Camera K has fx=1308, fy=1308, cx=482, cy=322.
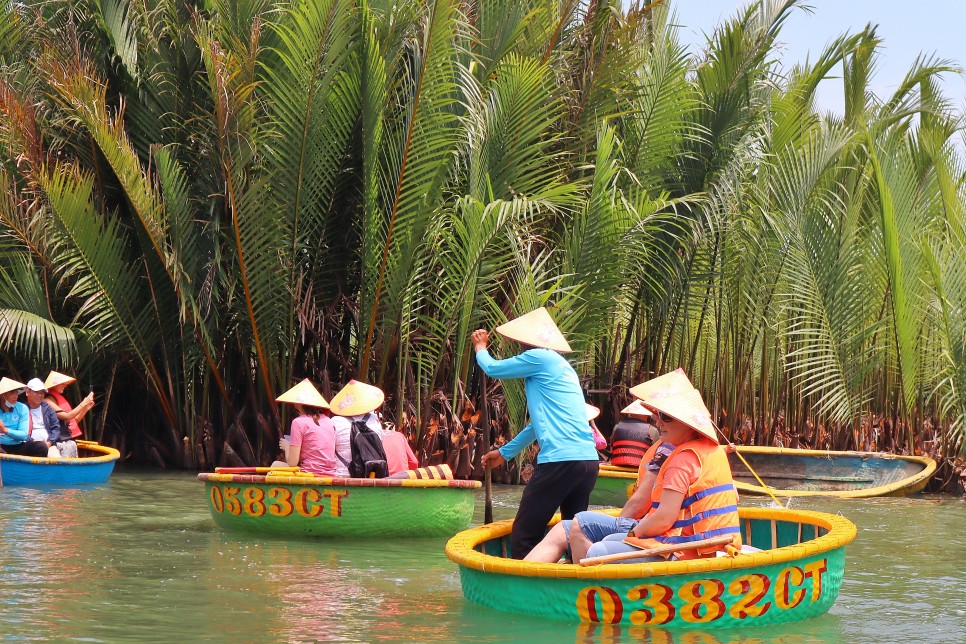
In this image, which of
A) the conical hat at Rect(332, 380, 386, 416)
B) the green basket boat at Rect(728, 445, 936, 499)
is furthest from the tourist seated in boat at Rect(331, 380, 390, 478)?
the green basket boat at Rect(728, 445, 936, 499)

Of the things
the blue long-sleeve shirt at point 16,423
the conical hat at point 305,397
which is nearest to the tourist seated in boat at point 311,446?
the conical hat at point 305,397

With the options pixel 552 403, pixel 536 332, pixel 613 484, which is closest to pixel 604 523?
pixel 552 403

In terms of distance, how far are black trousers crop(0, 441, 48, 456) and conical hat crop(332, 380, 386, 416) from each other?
4721 mm

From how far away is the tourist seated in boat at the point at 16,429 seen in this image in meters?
14.2

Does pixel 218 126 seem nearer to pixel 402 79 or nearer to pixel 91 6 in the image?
pixel 402 79

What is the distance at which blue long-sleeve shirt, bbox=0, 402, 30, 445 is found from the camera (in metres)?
14.2

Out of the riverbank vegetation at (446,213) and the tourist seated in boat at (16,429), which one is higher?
the riverbank vegetation at (446,213)

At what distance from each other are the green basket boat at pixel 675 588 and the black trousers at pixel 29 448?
27.6ft

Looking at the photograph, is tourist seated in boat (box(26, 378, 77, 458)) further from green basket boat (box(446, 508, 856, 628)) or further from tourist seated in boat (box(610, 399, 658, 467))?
green basket boat (box(446, 508, 856, 628))

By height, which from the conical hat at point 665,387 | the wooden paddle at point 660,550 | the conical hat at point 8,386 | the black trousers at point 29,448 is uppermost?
the conical hat at point 8,386

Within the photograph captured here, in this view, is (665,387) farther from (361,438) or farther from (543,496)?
(361,438)

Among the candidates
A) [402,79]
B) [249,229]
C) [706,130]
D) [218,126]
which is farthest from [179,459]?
[706,130]

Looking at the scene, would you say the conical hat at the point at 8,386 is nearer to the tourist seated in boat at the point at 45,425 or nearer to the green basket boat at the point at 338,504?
the tourist seated in boat at the point at 45,425

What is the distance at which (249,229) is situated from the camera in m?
14.3
